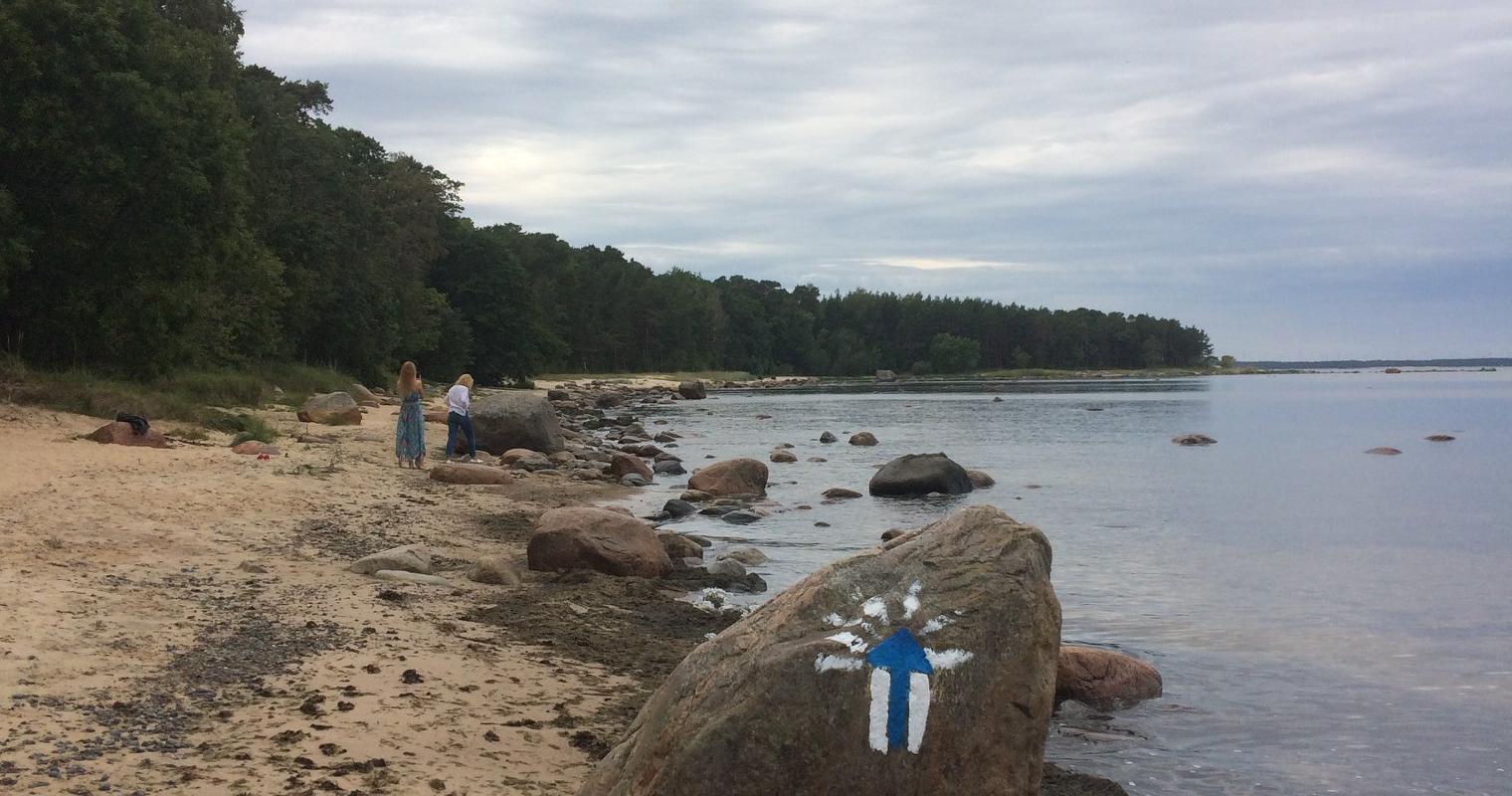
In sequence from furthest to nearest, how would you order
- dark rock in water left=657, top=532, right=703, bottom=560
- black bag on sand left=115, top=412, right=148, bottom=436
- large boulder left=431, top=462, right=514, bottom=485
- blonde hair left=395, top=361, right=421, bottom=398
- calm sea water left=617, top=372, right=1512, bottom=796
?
1. large boulder left=431, top=462, right=514, bottom=485
2. blonde hair left=395, top=361, right=421, bottom=398
3. black bag on sand left=115, top=412, right=148, bottom=436
4. dark rock in water left=657, top=532, right=703, bottom=560
5. calm sea water left=617, top=372, right=1512, bottom=796

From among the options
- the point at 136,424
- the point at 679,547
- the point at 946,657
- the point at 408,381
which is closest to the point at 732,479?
the point at 408,381

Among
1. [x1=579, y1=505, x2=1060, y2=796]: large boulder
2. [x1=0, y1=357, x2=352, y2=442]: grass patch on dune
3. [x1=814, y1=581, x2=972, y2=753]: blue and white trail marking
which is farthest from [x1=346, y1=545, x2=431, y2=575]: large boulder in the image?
[x1=0, y1=357, x2=352, y2=442]: grass patch on dune

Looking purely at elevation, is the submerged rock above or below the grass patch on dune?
below

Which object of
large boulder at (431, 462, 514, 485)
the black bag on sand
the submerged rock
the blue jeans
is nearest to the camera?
the black bag on sand

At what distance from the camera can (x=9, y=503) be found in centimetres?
1043

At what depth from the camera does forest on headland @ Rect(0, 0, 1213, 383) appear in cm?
2059

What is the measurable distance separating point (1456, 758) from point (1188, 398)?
247 ft

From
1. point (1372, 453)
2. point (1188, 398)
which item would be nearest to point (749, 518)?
point (1372, 453)

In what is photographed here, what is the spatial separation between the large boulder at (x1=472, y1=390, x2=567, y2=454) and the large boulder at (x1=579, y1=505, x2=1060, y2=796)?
820 inches

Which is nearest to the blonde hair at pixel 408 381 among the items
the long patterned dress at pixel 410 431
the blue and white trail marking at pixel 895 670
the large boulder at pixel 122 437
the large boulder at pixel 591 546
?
the long patterned dress at pixel 410 431

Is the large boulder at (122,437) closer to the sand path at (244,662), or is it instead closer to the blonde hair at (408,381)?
the sand path at (244,662)

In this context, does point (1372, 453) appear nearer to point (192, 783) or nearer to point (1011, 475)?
point (1011, 475)

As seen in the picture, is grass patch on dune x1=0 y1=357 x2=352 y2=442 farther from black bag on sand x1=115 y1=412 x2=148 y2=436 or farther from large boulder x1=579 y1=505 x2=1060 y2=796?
large boulder x1=579 y1=505 x2=1060 y2=796

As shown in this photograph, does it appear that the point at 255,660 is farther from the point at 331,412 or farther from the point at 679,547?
the point at 331,412
